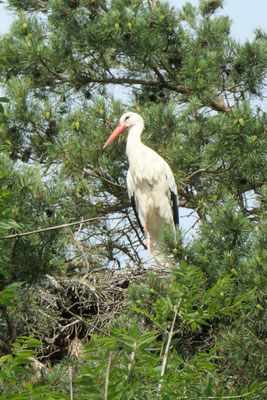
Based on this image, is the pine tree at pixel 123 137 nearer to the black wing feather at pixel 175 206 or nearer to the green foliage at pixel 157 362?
the black wing feather at pixel 175 206

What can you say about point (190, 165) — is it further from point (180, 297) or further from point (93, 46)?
point (180, 297)

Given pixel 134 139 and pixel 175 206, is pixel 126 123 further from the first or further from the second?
pixel 175 206

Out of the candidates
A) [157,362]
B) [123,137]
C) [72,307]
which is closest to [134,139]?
[123,137]

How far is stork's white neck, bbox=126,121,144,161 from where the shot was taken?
6107 millimetres

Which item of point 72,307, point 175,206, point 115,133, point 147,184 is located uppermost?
point 115,133

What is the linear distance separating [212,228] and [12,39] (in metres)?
2.99

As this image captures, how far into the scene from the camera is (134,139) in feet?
20.6

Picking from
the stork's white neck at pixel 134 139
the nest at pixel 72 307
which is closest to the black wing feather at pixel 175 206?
the stork's white neck at pixel 134 139

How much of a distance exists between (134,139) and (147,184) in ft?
1.34

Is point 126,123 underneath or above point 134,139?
above

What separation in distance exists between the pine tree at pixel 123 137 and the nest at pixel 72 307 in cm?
15

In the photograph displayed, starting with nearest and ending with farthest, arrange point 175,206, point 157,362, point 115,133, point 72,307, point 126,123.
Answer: point 157,362 < point 72,307 < point 115,133 < point 126,123 < point 175,206

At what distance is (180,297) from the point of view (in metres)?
2.85

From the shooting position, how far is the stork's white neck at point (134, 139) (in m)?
6.11
